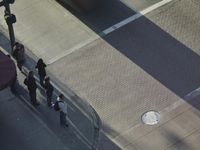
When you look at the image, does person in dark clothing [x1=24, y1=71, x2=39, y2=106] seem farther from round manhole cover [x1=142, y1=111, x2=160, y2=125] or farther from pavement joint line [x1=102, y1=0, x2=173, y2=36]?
pavement joint line [x1=102, y1=0, x2=173, y2=36]

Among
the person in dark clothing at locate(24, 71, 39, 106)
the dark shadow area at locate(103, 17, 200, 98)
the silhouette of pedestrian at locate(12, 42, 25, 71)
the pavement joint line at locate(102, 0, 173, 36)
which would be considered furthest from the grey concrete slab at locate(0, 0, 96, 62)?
the person in dark clothing at locate(24, 71, 39, 106)

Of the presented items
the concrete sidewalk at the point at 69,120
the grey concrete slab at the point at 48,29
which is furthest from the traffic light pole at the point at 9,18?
the concrete sidewalk at the point at 69,120

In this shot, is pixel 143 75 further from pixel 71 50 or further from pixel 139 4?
pixel 139 4

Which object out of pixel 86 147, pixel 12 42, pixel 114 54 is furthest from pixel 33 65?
pixel 86 147

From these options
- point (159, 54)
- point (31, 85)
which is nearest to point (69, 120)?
point (31, 85)

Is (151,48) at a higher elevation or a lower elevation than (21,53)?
lower

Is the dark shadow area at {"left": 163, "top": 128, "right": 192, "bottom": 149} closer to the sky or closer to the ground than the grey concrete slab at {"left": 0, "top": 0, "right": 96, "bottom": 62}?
closer to the ground
